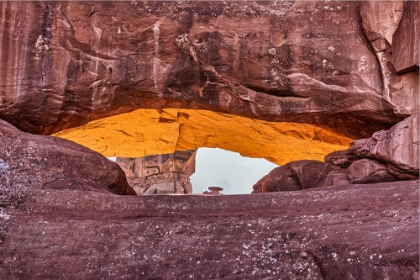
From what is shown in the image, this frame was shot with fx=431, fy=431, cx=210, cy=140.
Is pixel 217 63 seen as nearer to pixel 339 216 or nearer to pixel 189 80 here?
pixel 189 80

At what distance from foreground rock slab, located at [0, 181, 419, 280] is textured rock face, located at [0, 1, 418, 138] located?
315cm

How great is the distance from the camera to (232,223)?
603cm

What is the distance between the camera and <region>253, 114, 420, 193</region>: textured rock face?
756 centimetres

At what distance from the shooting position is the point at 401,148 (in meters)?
7.69

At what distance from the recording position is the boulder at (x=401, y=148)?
7488 mm

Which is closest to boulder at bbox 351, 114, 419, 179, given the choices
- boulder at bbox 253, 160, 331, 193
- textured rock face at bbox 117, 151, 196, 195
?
boulder at bbox 253, 160, 331, 193

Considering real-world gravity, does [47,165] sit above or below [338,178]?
above

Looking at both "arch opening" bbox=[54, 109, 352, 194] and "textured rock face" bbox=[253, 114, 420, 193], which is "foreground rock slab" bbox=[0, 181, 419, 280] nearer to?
"textured rock face" bbox=[253, 114, 420, 193]

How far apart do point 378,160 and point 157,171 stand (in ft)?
50.3

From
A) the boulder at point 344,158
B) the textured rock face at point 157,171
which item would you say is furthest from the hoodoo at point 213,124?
the textured rock face at point 157,171

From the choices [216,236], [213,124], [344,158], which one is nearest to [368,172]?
[344,158]

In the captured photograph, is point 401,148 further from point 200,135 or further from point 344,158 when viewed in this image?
point 200,135

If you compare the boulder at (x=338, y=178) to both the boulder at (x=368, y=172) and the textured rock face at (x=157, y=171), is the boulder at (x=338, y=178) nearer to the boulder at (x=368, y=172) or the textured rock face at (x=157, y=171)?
the boulder at (x=368, y=172)

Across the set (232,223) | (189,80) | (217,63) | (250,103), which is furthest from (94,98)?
(232,223)
